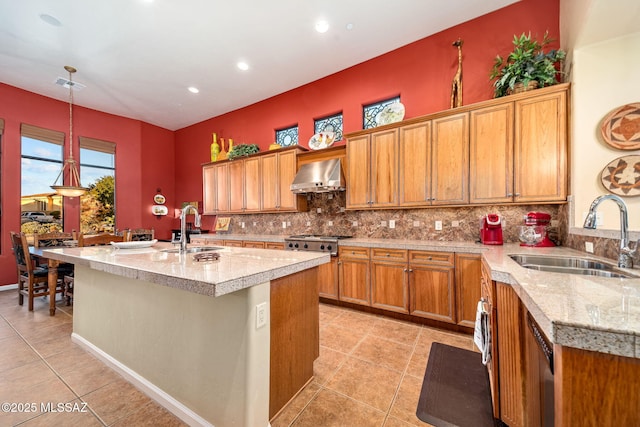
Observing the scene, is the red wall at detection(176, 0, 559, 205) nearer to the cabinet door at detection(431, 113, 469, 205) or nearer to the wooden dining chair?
the cabinet door at detection(431, 113, 469, 205)

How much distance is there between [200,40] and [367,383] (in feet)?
14.1

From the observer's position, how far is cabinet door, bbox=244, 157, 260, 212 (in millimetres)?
4539

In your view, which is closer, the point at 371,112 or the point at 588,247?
the point at 588,247

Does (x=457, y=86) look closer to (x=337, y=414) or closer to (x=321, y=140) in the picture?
(x=321, y=140)

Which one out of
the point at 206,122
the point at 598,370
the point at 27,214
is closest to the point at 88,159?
the point at 27,214

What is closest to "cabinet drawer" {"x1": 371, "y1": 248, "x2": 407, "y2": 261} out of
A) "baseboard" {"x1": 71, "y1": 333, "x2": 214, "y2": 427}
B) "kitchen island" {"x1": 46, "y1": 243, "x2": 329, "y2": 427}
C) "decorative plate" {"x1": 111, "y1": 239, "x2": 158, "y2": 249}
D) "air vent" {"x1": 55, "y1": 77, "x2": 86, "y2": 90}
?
"kitchen island" {"x1": 46, "y1": 243, "x2": 329, "y2": 427}

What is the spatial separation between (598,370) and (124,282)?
2515mm

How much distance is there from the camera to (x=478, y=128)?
2.71 m

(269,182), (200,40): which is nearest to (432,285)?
(269,182)

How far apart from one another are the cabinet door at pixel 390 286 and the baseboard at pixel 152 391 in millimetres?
2097

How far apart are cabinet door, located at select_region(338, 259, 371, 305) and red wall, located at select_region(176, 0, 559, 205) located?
208 centimetres

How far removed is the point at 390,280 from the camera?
2.93m

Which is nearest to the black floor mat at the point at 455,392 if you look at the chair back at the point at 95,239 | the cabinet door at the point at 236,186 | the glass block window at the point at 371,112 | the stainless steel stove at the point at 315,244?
the stainless steel stove at the point at 315,244

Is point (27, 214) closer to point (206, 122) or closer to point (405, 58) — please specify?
point (206, 122)
